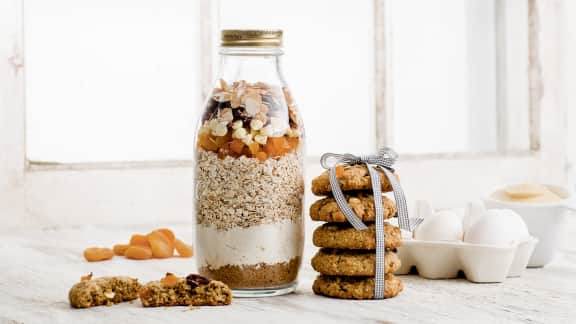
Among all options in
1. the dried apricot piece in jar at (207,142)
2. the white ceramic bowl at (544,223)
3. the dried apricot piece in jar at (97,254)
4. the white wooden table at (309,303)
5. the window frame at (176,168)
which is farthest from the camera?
the window frame at (176,168)

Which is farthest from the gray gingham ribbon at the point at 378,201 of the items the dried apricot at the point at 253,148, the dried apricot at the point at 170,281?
the dried apricot at the point at 170,281

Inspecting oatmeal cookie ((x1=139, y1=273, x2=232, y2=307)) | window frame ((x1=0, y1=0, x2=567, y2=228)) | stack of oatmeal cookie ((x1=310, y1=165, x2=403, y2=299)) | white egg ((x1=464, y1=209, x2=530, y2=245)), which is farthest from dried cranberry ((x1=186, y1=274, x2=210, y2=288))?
window frame ((x1=0, y1=0, x2=567, y2=228))

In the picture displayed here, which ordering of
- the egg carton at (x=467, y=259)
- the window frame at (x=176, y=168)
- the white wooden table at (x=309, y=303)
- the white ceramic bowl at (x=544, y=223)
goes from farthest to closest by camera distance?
1. the window frame at (x=176, y=168)
2. the white ceramic bowl at (x=544, y=223)
3. the egg carton at (x=467, y=259)
4. the white wooden table at (x=309, y=303)

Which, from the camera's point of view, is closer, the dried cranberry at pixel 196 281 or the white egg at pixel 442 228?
the dried cranberry at pixel 196 281

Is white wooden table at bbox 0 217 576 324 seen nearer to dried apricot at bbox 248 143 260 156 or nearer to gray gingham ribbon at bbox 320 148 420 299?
gray gingham ribbon at bbox 320 148 420 299

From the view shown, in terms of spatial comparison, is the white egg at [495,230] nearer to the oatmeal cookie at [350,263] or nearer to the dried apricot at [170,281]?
the oatmeal cookie at [350,263]

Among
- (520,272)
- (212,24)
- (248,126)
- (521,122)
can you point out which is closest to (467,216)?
(520,272)
